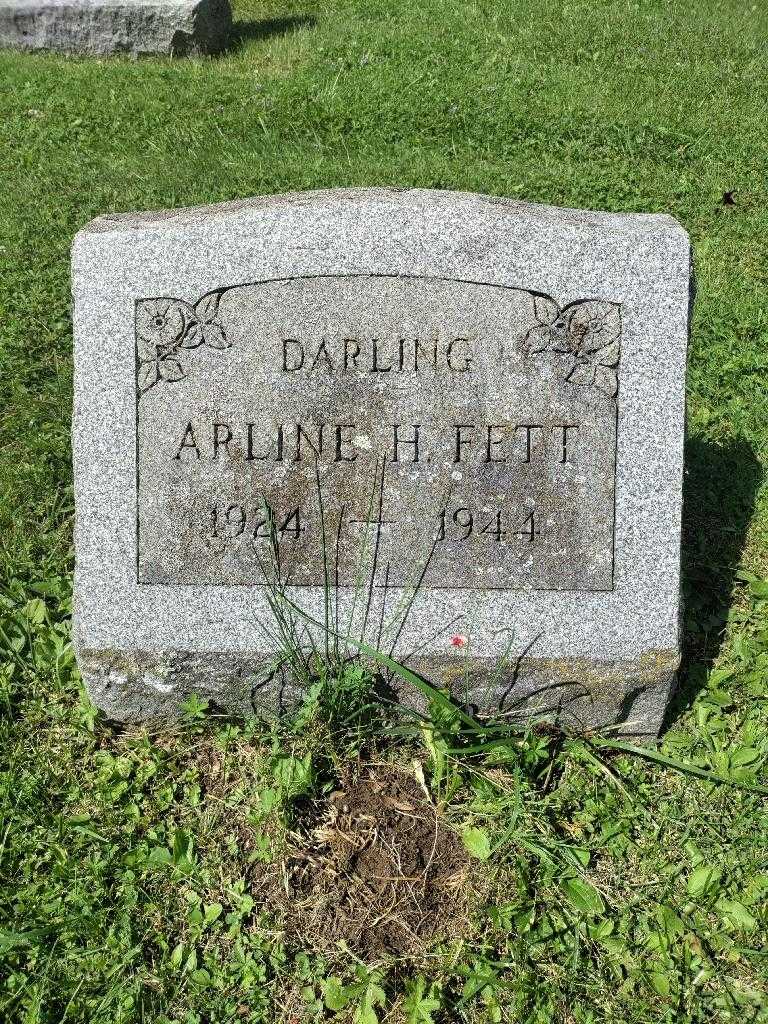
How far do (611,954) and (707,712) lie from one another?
2.71ft

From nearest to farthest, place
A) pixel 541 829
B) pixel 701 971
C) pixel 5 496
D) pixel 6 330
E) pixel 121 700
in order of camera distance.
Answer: pixel 701 971, pixel 541 829, pixel 121 700, pixel 5 496, pixel 6 330

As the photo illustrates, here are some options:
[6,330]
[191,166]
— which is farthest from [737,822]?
[191,166]

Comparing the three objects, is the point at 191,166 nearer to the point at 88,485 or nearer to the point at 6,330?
the point at 6,330

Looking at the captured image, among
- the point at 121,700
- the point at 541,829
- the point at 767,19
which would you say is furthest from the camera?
the point at 767,19

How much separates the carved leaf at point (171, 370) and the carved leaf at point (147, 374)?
2 cm

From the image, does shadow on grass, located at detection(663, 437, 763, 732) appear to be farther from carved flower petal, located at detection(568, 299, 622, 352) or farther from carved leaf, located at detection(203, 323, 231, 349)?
carved leaf, located at detection(203, 323, 231, 349)

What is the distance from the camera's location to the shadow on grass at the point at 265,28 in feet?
26.4

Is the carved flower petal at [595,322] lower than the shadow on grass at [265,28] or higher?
lower

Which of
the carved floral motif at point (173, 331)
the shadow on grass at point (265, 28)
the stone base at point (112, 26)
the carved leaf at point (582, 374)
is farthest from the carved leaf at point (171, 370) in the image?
the shadow on grass at point (265, 28)

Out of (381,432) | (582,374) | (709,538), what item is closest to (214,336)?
(381,432)

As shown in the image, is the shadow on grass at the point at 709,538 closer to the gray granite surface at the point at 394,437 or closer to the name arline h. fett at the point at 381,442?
the gray granite surface at the point at 394,437

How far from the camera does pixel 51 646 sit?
2990 mm

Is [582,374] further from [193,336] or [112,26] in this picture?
[112,26]

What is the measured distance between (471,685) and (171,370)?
1.18 meters
